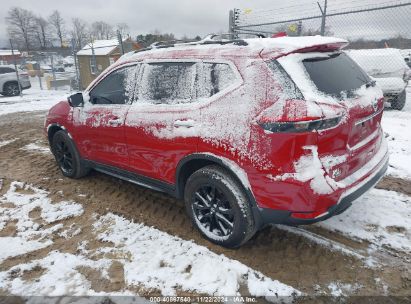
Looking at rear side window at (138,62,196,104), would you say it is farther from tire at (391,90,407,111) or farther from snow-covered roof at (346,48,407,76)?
tire at (391,90,407,111)

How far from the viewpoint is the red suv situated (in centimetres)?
242

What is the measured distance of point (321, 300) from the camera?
96.4 inches

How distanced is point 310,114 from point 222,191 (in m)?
1.01

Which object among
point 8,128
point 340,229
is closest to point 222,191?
point 340,229

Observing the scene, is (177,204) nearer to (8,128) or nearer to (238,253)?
(238,253)

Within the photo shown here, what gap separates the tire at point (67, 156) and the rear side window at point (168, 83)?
5.54 feet

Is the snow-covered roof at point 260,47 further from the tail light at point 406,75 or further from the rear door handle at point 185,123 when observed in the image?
the tail light at point 406,75

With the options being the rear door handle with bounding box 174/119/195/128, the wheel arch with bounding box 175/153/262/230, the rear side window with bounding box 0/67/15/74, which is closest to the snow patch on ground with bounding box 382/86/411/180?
the wheel arch with bounding box 175/153/262/230

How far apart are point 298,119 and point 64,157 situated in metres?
3.73

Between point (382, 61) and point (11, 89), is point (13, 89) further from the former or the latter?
point (382, 61)

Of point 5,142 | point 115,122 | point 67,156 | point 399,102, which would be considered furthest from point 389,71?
point 5,142

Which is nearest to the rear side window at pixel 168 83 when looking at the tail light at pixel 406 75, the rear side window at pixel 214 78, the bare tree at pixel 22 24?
the rear side window at pixel 214 78

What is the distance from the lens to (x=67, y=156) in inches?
189

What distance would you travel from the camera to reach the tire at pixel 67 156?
457 cm
